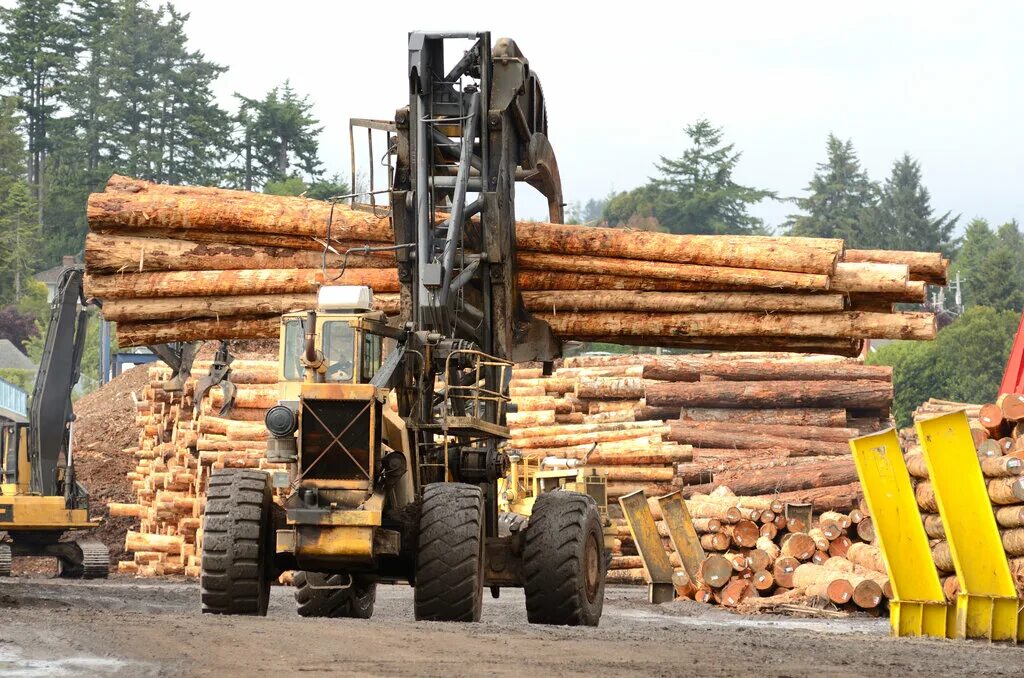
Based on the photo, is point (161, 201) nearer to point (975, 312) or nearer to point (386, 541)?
point (386, 541)

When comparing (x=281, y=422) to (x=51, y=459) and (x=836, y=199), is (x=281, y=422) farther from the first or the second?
(x=836, y=199)

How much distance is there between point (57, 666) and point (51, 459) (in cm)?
1922

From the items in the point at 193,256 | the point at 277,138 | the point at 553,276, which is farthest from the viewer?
the point at 277,138

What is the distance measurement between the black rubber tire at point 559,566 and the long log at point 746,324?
3295mm

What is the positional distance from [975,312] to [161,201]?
54.1 meters

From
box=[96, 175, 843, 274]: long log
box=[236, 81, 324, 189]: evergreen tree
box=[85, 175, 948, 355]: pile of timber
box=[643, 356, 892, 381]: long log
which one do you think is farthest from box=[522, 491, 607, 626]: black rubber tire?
box=[236, 81, 324, 189]: evergreen tree

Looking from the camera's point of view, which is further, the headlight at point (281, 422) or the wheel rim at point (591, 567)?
the wheel rim at point (591, 567)

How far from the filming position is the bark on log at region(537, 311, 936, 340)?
1642cm

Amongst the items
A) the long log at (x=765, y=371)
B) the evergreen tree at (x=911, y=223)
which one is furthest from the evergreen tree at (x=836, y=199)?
the long log at (x=765, y=371)

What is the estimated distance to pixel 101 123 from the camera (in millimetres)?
88875

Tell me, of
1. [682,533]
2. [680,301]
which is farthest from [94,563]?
[680,301]

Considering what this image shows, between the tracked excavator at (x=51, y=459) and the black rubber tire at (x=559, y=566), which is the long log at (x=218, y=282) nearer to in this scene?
the black rubber tire at (x=559, y=566)

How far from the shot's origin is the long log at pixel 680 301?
53.7ft

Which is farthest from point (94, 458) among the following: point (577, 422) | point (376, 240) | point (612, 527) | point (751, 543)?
point (376, 240)
